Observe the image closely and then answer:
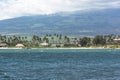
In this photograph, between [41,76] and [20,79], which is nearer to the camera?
[20,79]

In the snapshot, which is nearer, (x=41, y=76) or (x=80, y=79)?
(x=80, y=79)

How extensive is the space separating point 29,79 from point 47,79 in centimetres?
228

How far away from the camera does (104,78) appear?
59.4 meters

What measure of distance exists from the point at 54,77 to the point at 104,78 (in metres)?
6.65

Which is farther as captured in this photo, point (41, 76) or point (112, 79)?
point (41, 76)

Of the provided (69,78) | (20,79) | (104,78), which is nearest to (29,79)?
(20,79)

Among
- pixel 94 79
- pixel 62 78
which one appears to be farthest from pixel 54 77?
pixel 94 79

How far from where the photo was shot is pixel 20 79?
58469 millimetres

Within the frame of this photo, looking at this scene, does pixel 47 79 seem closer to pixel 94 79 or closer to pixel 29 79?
pixel 29 79

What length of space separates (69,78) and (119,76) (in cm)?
710

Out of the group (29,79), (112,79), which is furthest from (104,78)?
(29,79)

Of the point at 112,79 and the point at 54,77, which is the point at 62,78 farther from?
the point at 112,79

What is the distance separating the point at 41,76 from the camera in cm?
6269

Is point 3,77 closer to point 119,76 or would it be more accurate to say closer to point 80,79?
point 80,79
